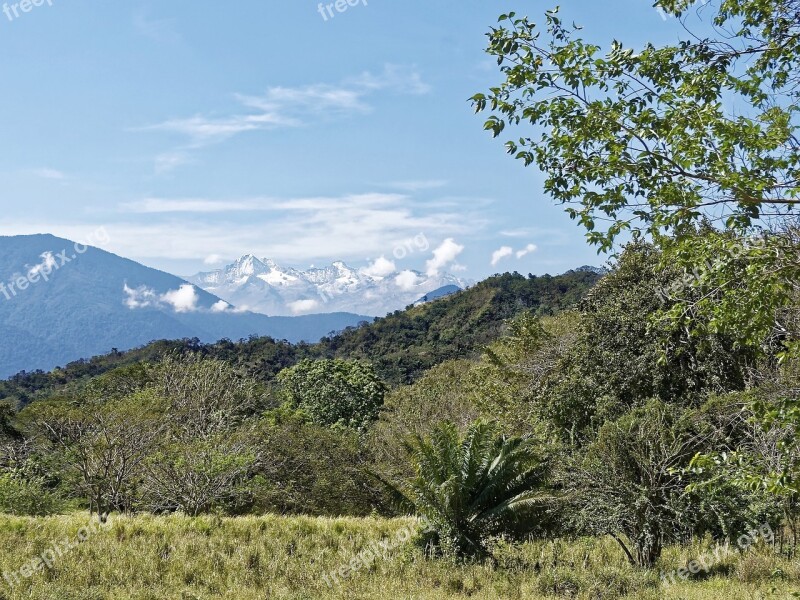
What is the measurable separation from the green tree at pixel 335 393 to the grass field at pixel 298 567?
3293 cm

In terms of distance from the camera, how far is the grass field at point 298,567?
9945 millimetres

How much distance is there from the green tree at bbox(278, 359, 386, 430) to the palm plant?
111 ft

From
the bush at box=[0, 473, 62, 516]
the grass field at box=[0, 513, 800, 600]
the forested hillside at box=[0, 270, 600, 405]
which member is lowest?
the bush at box=[0, 473, 62, 516]

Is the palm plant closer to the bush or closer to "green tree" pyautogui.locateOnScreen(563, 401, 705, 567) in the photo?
"green tree" pyautogui.locateOnScreen(563, 401, 705, 567)

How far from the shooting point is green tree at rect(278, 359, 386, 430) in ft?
164

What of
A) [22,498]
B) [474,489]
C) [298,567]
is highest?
[474,489]

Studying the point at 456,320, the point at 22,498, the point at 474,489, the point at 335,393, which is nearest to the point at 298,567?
the point at 474,489

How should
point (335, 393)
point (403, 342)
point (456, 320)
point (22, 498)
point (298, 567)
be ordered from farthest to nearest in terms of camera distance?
point (456, 320) → point (403, 342) → point (335, 393) → point (22, 498) → point (298, 567)

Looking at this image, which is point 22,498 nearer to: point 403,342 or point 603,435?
point 603,435

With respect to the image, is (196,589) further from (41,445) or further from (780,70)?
(41,445)

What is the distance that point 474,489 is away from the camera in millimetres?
12828

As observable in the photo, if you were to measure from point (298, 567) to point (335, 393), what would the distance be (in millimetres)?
40048

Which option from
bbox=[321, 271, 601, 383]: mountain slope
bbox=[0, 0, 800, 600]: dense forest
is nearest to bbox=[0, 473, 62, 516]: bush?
bbox=[0, 0, 800, 600]: dense forest

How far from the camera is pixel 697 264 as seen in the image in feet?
19.1
